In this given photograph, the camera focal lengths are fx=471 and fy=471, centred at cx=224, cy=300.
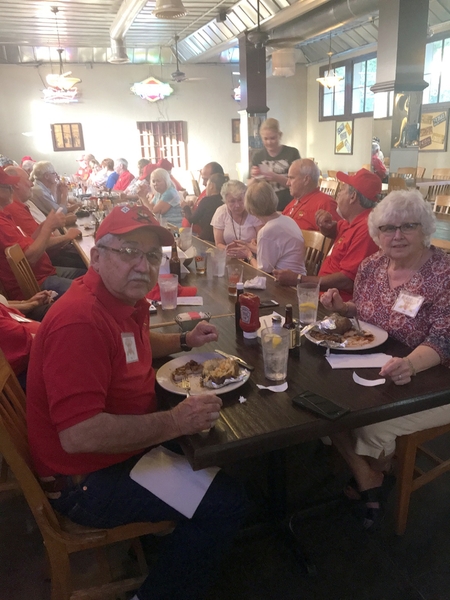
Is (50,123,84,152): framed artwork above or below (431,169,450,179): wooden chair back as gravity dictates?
above

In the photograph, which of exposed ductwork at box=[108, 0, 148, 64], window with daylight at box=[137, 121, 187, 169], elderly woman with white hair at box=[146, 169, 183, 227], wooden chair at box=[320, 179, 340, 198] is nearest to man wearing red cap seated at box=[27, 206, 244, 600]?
elderly woman with white hair at box=[146, 169, 183, 227]

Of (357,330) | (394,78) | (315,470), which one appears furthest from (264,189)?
(394,78)

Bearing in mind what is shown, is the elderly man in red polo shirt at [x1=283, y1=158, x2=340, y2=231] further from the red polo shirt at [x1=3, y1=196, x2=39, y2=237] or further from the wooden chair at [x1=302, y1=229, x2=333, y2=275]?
the red polo shirt at [x1=3, y1=196, x2=39, y2=237]

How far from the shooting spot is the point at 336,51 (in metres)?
10.8

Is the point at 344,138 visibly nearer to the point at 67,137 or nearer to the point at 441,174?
the point at 441,174

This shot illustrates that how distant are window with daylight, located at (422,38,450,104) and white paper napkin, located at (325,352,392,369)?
834 cm

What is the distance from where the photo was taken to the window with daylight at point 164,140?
39.4ft

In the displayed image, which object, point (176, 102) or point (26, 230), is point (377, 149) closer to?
point (26, 230)

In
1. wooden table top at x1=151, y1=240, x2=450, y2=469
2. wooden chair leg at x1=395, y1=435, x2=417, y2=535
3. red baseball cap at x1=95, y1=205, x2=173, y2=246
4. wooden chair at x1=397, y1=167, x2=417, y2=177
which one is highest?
red baseball cap at x1=95, y1=205, x2=173, y2=246

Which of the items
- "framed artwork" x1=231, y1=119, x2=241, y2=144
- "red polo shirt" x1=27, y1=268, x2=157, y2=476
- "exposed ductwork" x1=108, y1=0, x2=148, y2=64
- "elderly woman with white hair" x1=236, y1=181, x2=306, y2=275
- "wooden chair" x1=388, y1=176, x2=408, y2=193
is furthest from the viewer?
"framed artwork" x1=231, y1=119, x2=241, y2=144

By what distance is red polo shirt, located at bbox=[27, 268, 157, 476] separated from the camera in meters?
1.20

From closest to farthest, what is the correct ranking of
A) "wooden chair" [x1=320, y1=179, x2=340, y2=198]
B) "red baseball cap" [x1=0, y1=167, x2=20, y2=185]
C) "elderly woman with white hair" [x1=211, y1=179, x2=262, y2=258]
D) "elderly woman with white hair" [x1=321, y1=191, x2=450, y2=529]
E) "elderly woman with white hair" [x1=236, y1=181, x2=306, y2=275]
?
"elderly woman with white hair" [x1=321, y1=191, x2=450, y2=529] < "elderly woman with white hair" [x1=236, y1=181, x2=306, y2=275] < "red baseball cap" [x1=0, y1=167, x2=20, y2=185] < "elderly woman with white hair" [x1=211, y1=179, x2=262, y2=258] < "wooden chair" [x1=320, y1=179, x2=340, y2=198]

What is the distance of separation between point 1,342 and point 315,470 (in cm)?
152

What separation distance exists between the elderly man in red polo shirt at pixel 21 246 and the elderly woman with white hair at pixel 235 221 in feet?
4.37
